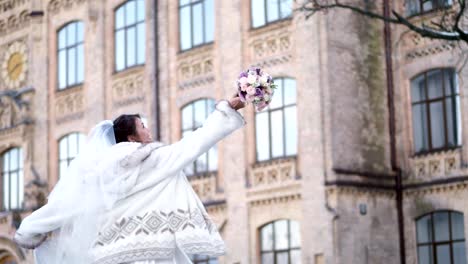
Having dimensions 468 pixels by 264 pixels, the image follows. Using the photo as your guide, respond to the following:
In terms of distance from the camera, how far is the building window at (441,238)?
80.8 ft

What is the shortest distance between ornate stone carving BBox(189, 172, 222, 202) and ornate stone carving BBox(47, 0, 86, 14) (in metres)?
8.24

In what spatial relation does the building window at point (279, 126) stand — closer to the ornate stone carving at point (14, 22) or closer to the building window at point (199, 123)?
the building window at point (199, 123)

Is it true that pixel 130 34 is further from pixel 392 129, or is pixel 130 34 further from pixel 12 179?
pixel 392 129

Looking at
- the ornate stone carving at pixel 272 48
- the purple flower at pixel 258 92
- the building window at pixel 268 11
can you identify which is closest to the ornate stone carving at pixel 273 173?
the ornate stone carving at pixel 272 48

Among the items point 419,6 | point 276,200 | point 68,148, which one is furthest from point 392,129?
point 68,148

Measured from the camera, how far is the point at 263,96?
7.21 meters

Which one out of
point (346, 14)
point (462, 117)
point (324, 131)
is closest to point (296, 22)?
point (346, 14)

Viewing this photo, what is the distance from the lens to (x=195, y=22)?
29.3 m

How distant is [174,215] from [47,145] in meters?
27.7

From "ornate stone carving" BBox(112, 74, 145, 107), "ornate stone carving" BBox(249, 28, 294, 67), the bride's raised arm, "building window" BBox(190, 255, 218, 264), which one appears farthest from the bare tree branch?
the bride's raised arm

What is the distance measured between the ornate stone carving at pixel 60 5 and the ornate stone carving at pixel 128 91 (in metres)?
3.37

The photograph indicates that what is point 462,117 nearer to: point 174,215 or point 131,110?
point 131,110

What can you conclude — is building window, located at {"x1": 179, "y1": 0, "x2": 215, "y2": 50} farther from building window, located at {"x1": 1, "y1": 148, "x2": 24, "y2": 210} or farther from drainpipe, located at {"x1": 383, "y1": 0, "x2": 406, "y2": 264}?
building window, located at {"x1": 1, "y1": 148, "x2": 24, "y2": 210}

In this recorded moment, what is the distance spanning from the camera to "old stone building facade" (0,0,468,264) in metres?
25.2
